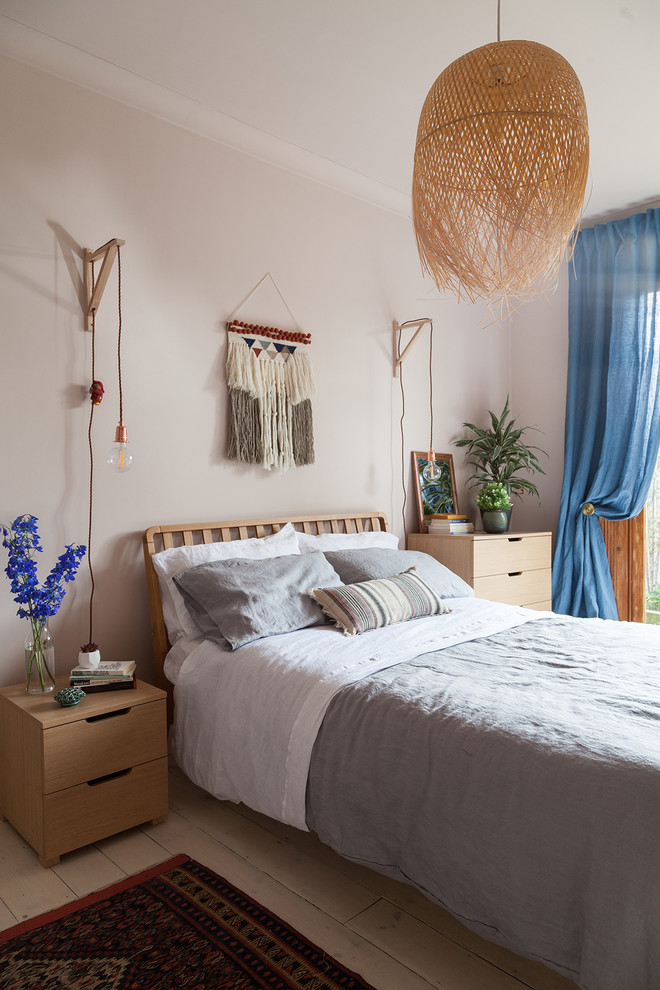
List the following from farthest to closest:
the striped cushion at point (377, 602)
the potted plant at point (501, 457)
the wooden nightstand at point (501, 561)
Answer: the potted plant at point (501, 457)
the wooden nightstand at point (501, 561)
the striped cushion at point (377, 602)

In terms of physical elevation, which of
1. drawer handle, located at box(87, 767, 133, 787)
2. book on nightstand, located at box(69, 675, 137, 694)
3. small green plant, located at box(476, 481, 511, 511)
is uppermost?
small green plant, located at box(476, 481, 511, 511)

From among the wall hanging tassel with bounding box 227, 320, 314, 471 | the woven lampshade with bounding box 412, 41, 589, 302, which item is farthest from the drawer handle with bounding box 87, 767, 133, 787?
the woven lampshade with bounding box 412, 41, 589, 302

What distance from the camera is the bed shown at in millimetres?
1281

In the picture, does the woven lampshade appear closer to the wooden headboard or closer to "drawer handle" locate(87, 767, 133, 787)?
the wooden headboard

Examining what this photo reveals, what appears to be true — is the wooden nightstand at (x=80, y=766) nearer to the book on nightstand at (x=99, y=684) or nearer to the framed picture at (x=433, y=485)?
the book on nightstand at (x=99, y=684)

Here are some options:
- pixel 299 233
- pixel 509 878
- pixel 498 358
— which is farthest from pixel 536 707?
pixel 498 358

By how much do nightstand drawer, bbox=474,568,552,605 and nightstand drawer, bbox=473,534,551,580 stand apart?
0.03m

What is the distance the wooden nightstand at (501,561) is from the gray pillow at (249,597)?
1.14m

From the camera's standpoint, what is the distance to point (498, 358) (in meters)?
4.48

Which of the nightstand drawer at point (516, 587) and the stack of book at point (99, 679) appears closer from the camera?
the stack of book at point (99, 679)

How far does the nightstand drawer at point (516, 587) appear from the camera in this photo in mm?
3533

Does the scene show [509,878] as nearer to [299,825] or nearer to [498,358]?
[299,825]

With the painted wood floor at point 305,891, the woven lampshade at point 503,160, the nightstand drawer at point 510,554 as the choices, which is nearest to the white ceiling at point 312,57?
the woven lampshade at point 503,160

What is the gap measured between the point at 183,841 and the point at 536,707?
1.20m
